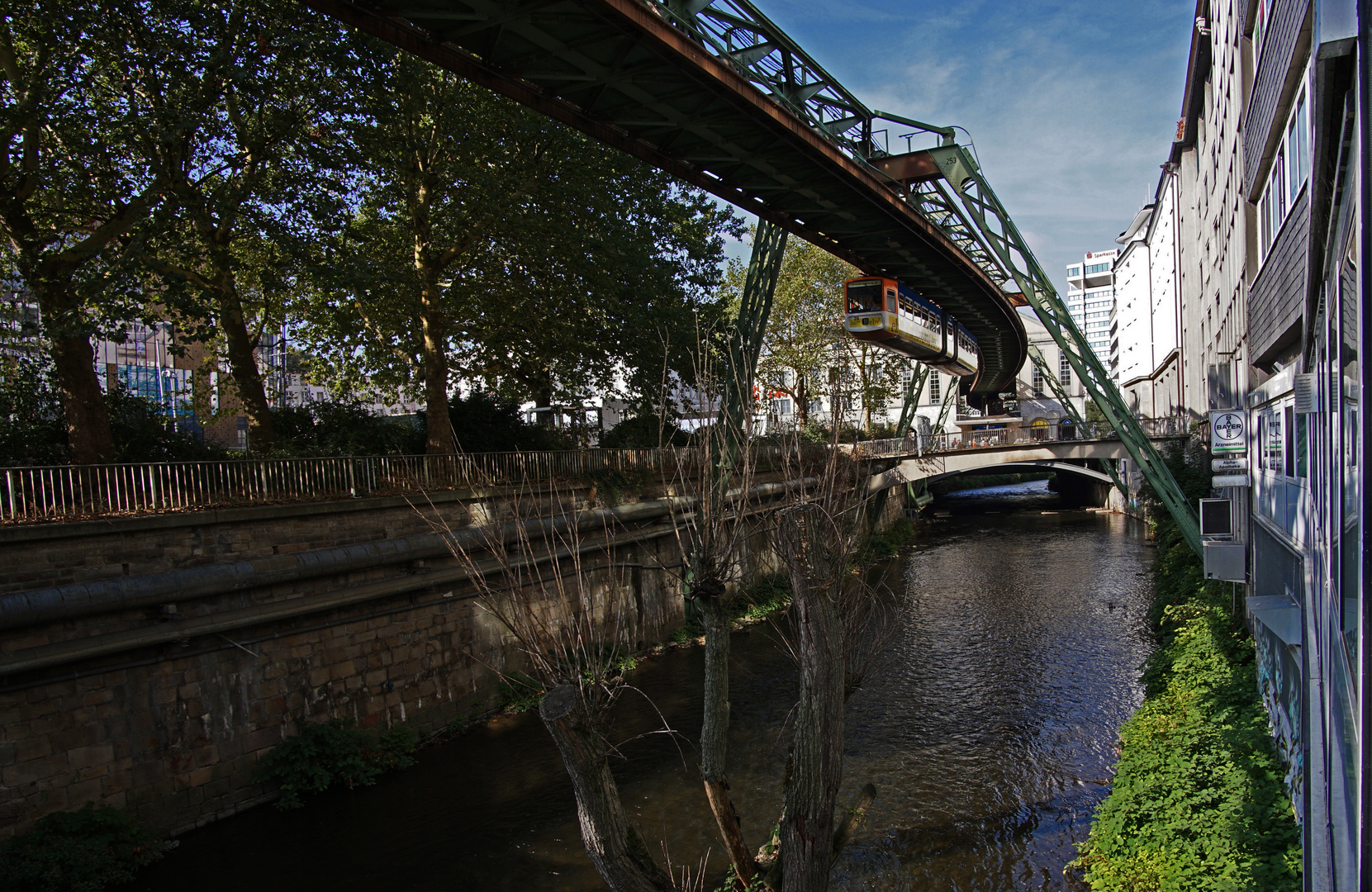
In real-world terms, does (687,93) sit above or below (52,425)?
above

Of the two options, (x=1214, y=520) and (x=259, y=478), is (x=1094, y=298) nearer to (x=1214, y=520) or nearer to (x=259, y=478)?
(x=1214, y=520)

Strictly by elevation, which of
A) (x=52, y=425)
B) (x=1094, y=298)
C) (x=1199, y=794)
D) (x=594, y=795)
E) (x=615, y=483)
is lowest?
(x=1199, y=794)

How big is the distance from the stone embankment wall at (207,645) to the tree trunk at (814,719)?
1.26 m

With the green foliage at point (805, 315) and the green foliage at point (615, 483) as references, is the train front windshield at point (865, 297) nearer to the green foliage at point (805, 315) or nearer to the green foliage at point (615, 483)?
the green foliage at point (615, 483)

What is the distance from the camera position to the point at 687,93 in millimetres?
11398

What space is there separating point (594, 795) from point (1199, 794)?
18.5 feet

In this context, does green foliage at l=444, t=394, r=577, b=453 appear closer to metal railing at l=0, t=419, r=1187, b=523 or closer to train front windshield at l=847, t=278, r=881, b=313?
metal railing at l=0, t=419, r=1187, b=523

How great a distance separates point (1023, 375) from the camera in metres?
60.6

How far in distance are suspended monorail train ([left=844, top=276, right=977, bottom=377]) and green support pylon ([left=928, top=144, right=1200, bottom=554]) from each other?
8.59ft

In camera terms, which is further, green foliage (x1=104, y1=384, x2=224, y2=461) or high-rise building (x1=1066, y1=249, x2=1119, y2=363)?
high-rise building (x1=1066, y1=249, x2=1119, y2=363)

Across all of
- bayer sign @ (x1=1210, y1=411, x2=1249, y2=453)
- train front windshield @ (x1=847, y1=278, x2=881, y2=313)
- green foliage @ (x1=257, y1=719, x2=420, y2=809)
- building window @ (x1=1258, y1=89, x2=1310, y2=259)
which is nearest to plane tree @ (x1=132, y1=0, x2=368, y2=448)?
green foliage @ (x1=257, y1=719, x2=420, y2=809)

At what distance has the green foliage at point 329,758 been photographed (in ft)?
35.5

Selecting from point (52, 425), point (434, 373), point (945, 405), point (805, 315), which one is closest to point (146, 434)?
point (52, 425)

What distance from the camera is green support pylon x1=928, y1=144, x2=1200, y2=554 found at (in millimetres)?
19156
